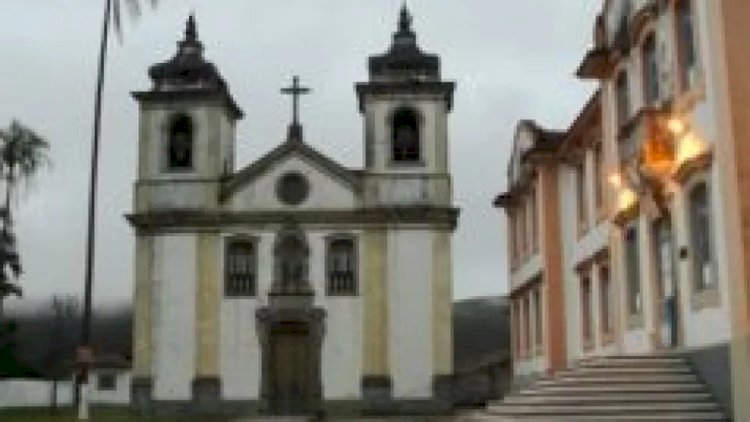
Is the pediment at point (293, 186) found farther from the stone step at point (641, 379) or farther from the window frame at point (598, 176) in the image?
the stone step at point (641, 379)

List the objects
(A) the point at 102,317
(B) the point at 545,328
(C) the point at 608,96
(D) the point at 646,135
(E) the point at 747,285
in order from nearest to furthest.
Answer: (E) the point at 747,285 → (D) the point at 646,135 → (C) the point at 608,96 → (B) the point at 545,328 → (A) the point at 102,317

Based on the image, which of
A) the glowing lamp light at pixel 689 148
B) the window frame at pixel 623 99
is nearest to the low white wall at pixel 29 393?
the window frame at pixel 623 99

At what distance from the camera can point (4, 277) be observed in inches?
2045

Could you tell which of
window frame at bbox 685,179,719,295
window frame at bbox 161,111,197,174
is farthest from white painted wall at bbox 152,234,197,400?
window frame at bbox 685,179,719,295

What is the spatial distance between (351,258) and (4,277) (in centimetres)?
1870

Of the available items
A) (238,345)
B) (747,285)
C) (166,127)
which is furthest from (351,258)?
(747,285)

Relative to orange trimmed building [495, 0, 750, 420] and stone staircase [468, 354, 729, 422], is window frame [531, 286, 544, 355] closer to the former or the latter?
orange trimmed building [495, 0, 750, 420]

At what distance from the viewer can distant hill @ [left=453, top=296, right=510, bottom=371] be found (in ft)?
182

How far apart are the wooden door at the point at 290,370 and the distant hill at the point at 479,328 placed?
38.6 feet

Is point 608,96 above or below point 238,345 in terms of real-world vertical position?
above

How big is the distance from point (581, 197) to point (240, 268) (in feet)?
49.2

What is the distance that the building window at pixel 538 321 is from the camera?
3257cm

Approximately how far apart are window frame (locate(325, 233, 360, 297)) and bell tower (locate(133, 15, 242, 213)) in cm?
398

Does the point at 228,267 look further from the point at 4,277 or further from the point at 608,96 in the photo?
the point at 608,96
